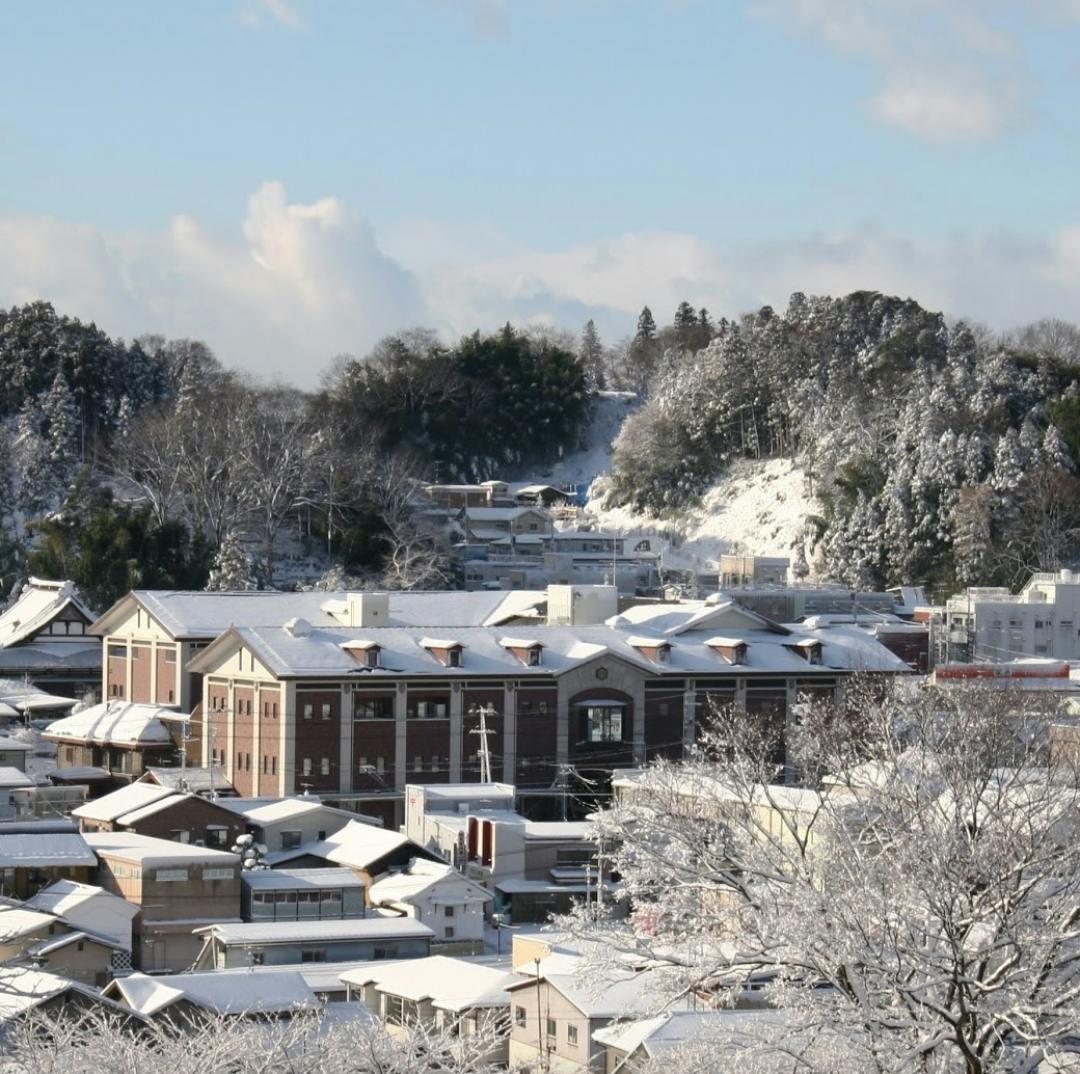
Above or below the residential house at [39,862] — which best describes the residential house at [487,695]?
above

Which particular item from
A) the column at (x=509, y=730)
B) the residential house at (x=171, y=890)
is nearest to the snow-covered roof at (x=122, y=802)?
the residential house at (x=171, y=890)

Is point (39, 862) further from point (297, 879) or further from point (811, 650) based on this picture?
point (811, 650)

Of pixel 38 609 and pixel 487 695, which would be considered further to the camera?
pixel 38 609

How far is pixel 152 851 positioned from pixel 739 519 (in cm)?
4338

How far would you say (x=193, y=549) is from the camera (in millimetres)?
59875

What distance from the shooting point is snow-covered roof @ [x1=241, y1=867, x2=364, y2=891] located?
30734mm

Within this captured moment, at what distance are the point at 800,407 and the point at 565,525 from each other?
958 centimetres

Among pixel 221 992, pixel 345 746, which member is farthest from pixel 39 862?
pixel 345 746

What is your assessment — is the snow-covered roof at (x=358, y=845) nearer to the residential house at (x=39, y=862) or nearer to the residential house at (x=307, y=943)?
the residential house at (x=307, y=943)

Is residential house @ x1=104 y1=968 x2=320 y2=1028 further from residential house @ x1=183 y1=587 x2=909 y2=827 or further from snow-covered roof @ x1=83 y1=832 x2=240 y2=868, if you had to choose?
residential house @ x1=183 y1=587 x2=909 y2=827

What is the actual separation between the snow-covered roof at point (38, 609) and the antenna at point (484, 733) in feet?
56.4

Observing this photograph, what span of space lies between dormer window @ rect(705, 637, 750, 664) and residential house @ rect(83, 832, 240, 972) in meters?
15.0

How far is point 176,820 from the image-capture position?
111 feet

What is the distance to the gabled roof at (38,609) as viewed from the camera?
178 feet
